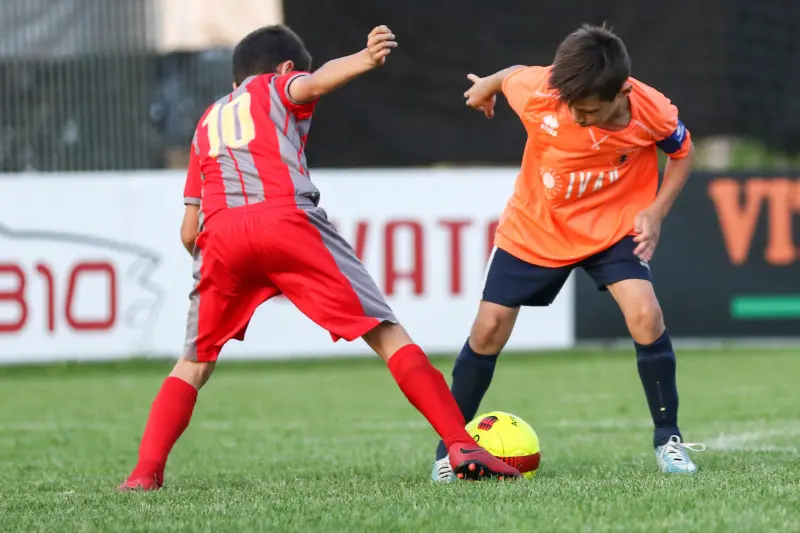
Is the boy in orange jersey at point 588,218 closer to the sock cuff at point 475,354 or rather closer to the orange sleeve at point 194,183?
the sock cuff at point 475,354

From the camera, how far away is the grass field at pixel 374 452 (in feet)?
12.4

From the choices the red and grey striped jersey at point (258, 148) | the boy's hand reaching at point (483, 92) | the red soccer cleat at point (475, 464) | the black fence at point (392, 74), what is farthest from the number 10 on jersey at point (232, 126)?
the black fence at point (392, 74)

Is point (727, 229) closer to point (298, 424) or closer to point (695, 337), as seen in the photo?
point (695, 337)

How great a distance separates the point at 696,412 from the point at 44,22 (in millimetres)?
6552

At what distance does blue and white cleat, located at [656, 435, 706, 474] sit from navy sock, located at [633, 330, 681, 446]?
0.04m

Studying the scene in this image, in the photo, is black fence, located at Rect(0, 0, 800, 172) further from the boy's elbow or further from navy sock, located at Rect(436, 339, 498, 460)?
navy sock, located at Rect(436, 339, 498, 460)

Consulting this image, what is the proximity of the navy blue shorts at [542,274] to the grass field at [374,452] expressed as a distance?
66 centimetres

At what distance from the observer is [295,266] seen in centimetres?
462

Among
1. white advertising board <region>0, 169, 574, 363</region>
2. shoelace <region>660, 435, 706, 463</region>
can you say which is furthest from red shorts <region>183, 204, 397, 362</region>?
white advertising board <region>0, 169, 574, 363</region>

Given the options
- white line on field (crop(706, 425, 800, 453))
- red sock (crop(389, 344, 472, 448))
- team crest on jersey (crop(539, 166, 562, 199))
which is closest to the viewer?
red sock (crop(389, 344, 472, 448))

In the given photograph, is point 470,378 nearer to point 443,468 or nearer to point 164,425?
point 443,468

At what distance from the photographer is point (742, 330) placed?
1158 centimetres

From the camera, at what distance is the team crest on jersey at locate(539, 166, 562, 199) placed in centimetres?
504

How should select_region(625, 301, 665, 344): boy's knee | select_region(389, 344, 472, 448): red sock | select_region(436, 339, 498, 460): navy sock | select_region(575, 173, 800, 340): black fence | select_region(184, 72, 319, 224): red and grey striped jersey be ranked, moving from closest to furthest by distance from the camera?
select_region(389, 344, 472, 448): red sock
select_region(184, 72, 319, 224): red and grey striped jersey
select_region(625, 301, 665, 344): boy's knee
select_region(436, 339, 498, 460): navy sock
select_region(575, 173, 800, 340): black fence
